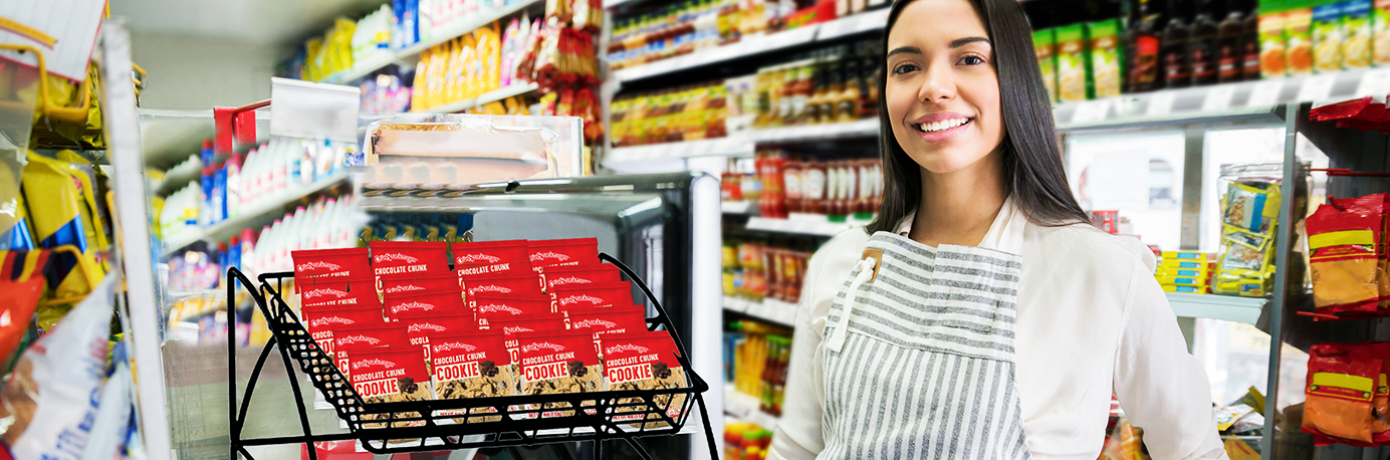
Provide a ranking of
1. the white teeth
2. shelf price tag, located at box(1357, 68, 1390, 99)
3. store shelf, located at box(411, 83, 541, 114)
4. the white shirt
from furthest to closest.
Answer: store shelf, located at box(411, 83, 541, 114) → shelf price tag, located at box(1357, 68, 1390, 99) → the white teeth → the white shirt

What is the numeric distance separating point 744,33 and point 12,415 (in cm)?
262

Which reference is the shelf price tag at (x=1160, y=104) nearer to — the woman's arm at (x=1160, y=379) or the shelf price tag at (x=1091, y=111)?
the shelf price tag at (x=1091, y=111)

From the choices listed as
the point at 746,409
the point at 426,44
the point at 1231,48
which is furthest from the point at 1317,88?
the point at 426,44

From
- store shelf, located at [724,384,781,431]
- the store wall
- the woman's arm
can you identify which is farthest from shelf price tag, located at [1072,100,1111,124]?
the store wall

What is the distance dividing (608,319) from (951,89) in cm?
59

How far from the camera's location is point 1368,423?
5.66ft

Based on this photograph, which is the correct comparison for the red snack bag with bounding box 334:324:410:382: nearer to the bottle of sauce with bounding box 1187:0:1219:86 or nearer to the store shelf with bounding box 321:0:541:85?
the bottle of sauce with bounding box 1187:0:1219:86

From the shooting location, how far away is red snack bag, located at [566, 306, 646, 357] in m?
0.74

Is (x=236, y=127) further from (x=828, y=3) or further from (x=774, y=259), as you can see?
(x=774, y=259)

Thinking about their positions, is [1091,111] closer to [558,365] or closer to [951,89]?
[951,89]

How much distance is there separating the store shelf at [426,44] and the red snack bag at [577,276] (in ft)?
Answer: 10.5

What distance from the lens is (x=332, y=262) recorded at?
2.54 ft

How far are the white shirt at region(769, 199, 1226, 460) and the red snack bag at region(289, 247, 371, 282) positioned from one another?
78 cm

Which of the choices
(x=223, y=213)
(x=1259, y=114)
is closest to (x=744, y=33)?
(x=1259, y=114)
